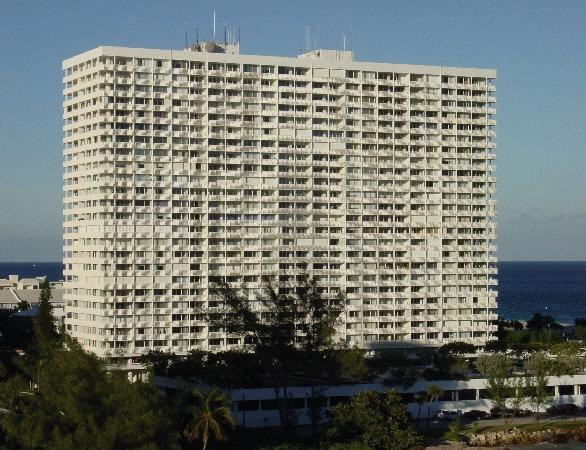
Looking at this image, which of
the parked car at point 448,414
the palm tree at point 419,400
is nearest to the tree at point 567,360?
the parked car at point 448,414

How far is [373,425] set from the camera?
106 meters

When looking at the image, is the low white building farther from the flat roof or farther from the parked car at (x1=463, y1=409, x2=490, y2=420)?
the flat roof

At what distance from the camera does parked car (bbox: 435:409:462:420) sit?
126m

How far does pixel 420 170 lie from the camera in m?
168

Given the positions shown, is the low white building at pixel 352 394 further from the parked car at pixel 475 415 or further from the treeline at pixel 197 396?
the treeline at pixel 197 396

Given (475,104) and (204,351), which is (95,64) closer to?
(204,351)

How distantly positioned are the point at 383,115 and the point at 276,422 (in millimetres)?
59613

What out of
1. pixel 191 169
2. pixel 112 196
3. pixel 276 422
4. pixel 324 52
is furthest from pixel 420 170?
pixel 276 422

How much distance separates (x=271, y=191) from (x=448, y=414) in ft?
155

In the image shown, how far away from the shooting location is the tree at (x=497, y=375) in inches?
4916

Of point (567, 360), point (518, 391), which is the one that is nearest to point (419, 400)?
point (518, 391)

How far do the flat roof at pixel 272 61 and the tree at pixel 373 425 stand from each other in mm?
64772

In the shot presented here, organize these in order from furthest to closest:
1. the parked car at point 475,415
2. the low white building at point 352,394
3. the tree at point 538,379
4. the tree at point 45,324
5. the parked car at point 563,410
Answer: the tree at point 45,324 → the parked car at point 563,410 → the parked car at point 475,415 → the tree at point 538,379 → the low white building at point 352,394

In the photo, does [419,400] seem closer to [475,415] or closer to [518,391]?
[475,415]
